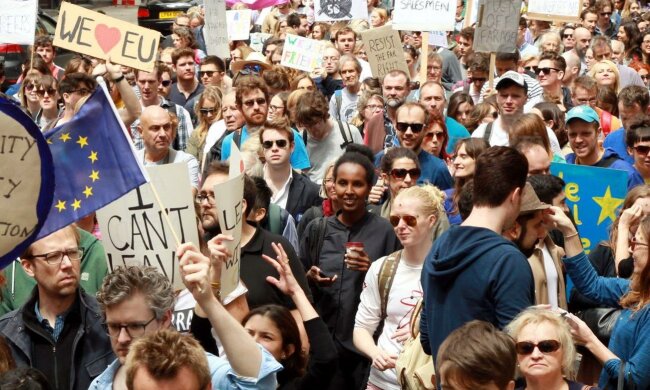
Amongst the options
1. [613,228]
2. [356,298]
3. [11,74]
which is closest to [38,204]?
[356,298]

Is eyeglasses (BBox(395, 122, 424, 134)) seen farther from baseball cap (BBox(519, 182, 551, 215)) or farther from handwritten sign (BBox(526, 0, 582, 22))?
handwritten sign (BBox(526, 0, 582, 22))

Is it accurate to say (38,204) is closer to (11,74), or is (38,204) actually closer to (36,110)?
(36,110)

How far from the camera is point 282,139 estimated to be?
900 centimetres

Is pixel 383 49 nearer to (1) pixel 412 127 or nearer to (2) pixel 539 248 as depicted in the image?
(1) pixel 412 127

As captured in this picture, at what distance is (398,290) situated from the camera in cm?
649

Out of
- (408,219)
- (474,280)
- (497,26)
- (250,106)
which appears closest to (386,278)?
(408,219)

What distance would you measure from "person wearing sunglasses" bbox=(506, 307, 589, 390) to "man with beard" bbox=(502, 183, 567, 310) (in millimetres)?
757

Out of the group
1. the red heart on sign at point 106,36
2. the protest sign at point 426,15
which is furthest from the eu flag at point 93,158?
the protest sign at point 426,15

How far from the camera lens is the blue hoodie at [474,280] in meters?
4.99

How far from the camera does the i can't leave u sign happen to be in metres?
11.5

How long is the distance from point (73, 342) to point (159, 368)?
1.75 meters

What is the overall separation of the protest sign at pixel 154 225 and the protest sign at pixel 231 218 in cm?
33

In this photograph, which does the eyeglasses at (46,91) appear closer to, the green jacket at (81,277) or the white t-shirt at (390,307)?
the green jacket at (81,277)

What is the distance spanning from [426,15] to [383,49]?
671 millimetres
